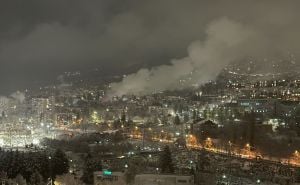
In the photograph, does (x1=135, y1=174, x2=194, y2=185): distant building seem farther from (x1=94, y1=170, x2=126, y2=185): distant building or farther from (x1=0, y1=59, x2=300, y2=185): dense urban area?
(x1=94, y1=170, x2=126, y2=185): distant building

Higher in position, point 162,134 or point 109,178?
point 162,134

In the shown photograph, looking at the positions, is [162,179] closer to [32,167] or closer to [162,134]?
[32,167]

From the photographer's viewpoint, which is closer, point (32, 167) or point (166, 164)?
point (32, 167)

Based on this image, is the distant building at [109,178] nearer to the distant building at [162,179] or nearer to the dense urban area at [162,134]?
the dense urban area at [162,134]

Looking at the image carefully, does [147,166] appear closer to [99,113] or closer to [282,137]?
[282,137]

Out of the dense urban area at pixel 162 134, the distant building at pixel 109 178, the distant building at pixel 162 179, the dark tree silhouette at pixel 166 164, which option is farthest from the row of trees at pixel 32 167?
the dark tree silhouette at pixel 166 164

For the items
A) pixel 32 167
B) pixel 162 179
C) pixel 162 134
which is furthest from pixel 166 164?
pixel 162 134
